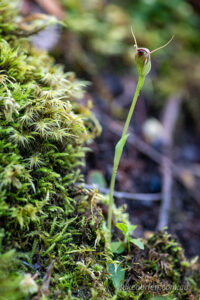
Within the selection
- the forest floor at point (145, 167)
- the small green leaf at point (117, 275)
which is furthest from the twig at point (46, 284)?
the forest floor at point (145, 167)

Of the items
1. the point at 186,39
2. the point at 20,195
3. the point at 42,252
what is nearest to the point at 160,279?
the point at 42,252

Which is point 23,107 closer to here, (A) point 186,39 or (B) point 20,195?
(B) point 20,195

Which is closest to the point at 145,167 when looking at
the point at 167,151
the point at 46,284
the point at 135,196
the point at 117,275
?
the point at 167,151

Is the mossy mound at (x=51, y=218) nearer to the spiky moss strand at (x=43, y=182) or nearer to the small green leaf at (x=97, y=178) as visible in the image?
the spiky moss strand at (x=43, y=182)

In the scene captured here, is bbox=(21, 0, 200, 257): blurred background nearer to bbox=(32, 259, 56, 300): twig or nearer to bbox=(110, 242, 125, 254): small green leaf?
bbox=(110, 242, 125, 254): small green leaf

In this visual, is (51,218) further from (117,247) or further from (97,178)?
(97,178)

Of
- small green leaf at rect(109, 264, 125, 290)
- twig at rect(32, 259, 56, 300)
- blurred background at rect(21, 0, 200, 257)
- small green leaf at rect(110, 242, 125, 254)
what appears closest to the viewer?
twig at rect(32, 259, 56, 300)

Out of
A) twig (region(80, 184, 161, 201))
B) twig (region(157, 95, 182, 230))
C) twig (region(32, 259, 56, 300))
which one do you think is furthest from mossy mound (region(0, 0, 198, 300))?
twig (region(157, 95, 182, 230))
